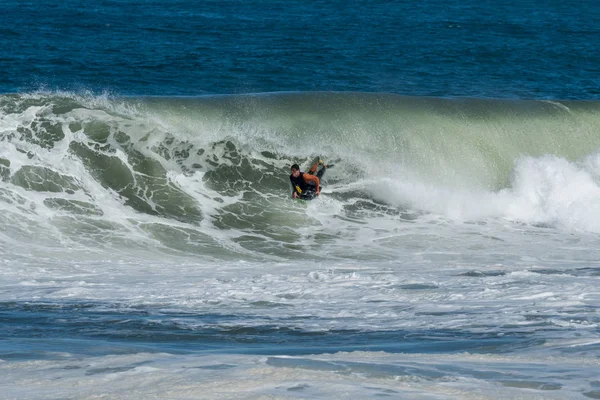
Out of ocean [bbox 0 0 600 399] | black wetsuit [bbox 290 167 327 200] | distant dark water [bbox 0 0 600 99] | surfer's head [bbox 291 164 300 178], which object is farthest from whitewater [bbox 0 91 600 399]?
distant dark water [bbox 0 0 600 99]

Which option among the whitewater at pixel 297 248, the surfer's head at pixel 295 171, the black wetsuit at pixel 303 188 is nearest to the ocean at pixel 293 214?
the whitewater at pixel 297 248

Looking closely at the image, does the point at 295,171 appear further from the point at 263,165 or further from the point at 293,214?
the point at 263,165

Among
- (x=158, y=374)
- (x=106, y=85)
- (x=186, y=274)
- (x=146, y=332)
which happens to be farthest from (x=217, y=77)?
(x=158, y=374)

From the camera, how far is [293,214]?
16141mm

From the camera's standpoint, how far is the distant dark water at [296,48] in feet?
84.5

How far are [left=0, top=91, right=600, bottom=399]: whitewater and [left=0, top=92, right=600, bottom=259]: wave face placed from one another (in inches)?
1.7

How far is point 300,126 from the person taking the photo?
18.8 m

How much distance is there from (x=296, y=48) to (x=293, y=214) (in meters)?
15.0

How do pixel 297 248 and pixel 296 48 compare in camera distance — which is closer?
pixel 297 248

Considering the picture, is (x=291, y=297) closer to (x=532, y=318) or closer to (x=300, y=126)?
(x=532, y=318)

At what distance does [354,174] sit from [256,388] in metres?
12.2

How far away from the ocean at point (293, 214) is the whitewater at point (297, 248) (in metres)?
0.04

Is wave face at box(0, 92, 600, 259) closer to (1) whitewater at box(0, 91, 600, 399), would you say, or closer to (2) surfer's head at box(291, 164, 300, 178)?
(1) whitewater at box(0, 91, 600, 399)

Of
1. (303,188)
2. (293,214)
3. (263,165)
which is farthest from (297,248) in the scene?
(263,165)
